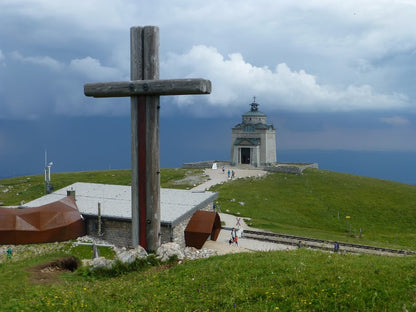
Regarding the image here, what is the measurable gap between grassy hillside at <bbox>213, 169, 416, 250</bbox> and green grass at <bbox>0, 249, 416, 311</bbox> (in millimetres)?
24468

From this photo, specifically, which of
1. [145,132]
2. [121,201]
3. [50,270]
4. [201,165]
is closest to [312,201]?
[121,201]

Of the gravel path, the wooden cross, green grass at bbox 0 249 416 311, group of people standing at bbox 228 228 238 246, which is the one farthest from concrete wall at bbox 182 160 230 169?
the wooden cross

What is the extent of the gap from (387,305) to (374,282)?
0.96 m

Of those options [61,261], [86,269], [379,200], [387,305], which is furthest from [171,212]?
[379,200]

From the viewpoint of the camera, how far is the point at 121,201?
31.6 m

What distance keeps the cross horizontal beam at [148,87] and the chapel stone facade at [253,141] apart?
5770cm

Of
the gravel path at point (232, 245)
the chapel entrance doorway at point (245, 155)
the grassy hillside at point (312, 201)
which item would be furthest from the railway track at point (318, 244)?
the chapel entrance doorway at point (245, 155)

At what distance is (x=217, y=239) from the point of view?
2973 centimetres

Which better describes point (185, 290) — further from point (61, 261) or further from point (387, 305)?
point (61, 261)

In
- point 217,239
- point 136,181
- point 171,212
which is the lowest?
point 217,239

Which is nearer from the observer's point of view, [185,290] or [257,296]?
[257,296]

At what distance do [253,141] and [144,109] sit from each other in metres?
58.2

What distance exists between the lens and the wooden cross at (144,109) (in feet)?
32.3

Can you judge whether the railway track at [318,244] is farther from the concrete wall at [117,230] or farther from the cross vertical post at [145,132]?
the cross vertical post at [145,132]
